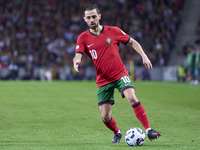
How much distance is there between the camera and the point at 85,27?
3334cm

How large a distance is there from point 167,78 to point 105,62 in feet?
80.2

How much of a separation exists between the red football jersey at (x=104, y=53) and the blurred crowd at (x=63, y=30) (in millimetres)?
23071

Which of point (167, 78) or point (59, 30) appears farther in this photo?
point (59, 30)

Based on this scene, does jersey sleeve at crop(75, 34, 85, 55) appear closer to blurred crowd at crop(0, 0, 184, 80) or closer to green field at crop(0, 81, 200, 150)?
green field at crop(0, 81, 200, 150)

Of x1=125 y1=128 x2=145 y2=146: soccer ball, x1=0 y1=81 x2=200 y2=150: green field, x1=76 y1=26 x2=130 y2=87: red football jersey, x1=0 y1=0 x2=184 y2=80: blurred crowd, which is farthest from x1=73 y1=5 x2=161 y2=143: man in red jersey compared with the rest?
x1=0 y1=0 x2=184 y2=80: blurred crowd

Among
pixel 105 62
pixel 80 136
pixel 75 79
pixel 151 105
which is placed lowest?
pixel 75 79

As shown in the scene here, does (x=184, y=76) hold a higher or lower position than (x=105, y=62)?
lower

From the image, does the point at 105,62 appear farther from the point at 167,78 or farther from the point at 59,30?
the point at 59,30

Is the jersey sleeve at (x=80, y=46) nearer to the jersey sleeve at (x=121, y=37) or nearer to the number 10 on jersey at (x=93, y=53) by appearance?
the number 10 on jersey at (x=93, y=53)

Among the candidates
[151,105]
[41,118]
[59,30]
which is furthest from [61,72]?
[41,118]

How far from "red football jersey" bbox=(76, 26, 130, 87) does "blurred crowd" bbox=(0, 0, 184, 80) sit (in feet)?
75.7

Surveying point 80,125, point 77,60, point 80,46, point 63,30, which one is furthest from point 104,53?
point 63,30

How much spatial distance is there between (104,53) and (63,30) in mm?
26753

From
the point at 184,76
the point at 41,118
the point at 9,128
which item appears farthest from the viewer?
the point at 184,76
